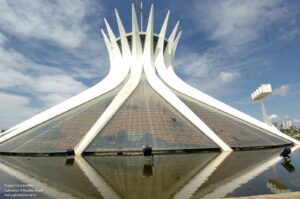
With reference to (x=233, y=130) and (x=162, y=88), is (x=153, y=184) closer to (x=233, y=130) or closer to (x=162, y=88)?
(x=233, y=130)

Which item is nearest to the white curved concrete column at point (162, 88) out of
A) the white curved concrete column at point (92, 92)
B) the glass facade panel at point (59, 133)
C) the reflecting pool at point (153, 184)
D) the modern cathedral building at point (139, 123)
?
the modern cathedral building at point (139, 123)

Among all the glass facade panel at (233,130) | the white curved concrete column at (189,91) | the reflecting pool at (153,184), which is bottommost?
the reflecting pool at (153,184)

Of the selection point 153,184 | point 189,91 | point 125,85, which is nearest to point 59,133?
point 125,85

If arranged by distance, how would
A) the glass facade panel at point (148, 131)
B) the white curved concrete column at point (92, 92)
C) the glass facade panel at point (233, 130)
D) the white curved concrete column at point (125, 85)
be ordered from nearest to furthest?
the glass facade panel at point (148, 131) → the white curved concrete column at point (125, 85) → the glass facade panel at point (233, 130) → the white curved concrete column at point (92, 92)

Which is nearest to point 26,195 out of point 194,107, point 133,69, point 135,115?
point 135,115

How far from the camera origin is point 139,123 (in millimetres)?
24953

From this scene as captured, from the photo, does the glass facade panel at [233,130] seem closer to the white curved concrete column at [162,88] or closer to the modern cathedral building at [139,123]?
the modern cathedral building at [139,123]

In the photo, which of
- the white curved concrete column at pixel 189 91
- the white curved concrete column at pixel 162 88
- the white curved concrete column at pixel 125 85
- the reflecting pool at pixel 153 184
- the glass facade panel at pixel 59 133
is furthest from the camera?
the white curved concrete column at pixel 189 91

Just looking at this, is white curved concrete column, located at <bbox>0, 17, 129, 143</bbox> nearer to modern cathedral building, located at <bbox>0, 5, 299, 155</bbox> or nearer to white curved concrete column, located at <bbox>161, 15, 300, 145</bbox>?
modern cathedral building, located at <bbox>0, 5, 299, 155</bbox>

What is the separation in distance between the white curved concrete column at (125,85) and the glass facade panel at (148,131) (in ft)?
1.47

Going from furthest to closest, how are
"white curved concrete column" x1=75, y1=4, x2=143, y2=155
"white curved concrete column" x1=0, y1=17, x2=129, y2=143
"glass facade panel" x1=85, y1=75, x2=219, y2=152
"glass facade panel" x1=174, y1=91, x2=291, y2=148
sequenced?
"white curved concrete column" x1=0, y1=17, x2=129, y2=143
"glass facade panel" x1=174, y1=91, x2=291, y2=148
"white curved concrete column" x1=75, y1=4, x2=143, y2=155
"glass facade panel" x1=85, y1=75, x2=219, y2=152

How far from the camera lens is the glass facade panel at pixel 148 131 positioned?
21969 mm

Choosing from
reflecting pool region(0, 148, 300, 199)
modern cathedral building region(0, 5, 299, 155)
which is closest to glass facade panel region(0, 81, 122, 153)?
modern cathedral building region(0, 5, 299, 155)

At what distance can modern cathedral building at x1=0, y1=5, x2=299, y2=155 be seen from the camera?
2245cm
